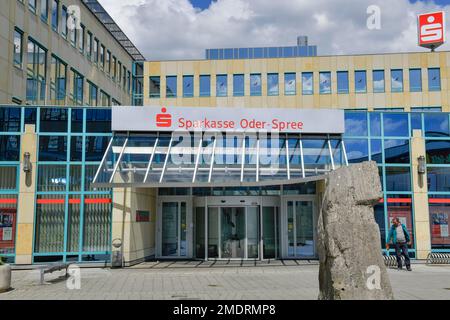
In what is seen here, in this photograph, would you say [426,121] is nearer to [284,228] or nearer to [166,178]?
[284,228]

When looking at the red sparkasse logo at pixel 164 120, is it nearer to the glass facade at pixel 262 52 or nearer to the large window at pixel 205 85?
the large window at pixel 205 85

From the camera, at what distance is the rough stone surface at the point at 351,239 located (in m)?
8.23

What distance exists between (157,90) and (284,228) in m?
29.7

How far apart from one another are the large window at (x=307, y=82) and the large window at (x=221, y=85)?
6.69m

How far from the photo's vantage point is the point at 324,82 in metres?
46.4

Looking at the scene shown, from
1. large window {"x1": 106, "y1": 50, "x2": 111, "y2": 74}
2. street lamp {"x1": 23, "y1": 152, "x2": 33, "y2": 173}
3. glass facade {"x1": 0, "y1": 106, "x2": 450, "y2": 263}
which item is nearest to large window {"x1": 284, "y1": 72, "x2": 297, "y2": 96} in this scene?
large window {"x1": 106, "y1": 50, "x2": 111, "y2": 74}

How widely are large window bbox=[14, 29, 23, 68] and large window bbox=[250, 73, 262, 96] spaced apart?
23.8m

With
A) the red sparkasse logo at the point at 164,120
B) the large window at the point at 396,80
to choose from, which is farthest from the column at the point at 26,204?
the large window at the point at 396,80

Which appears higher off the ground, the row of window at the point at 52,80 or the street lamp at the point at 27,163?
the row of window at the point at 52,80

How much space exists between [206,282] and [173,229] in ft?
25.4

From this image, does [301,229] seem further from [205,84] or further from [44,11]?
Answer: [205,84]

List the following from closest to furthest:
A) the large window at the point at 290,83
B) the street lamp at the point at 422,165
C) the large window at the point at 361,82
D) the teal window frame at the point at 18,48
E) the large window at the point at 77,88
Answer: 1. the street lamp at the point at 422,165
2. the teal window frame at the point at 18,48
3. the large window at the point at 77,88
4. the large window at the point at 361,82
5. the large window at the point at 290,83

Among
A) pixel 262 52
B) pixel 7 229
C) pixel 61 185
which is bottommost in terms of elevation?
pixel 7 229

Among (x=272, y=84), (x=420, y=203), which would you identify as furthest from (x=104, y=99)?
(x=420, y=203)
